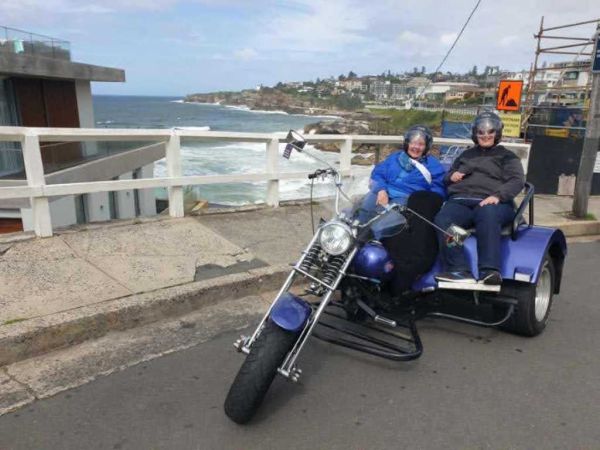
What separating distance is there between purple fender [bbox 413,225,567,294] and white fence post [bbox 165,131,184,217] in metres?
3.38

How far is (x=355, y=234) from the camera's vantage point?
3127 millimetres

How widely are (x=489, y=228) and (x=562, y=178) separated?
7.33 meters

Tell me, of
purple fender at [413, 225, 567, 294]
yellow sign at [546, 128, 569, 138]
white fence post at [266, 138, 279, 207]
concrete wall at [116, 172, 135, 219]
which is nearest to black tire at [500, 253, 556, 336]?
purple fender at [413, 225, 567, 294]

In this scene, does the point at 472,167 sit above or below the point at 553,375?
above

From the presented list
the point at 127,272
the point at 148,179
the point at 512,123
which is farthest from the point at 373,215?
the point at 512,123

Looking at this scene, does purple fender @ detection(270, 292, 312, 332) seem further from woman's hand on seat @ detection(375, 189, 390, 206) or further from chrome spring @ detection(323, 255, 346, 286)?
woman's hand on seat @ detection(375, 189, 390, 206)

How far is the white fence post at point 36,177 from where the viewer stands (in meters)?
4.98

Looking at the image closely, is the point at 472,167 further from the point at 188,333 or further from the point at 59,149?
the point at 59,149

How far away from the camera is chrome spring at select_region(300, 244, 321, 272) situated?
3.21 metres

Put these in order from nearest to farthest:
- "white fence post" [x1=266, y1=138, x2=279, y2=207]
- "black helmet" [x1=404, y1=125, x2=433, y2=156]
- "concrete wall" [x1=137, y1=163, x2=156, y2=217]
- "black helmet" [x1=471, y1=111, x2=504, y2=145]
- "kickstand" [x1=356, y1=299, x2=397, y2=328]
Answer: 1. "kickstand" [x1=356, y1=299, x2=397, y2=328]
2. "black helmet" [x1=404, y1=125, x2=433, y2=156]
3. "black helmet" [x1=471, y1=111, x2=504, y2=145]
4. "white fence post" [x1=266, y1=138, x2=279, y2=207]
5. "concrete wall" [x1=137, y1=163, x2=156, y2=217]

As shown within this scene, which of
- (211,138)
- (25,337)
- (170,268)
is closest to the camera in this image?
(25,337)

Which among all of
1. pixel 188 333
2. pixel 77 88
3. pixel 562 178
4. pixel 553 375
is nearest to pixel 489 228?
pixel 553 375

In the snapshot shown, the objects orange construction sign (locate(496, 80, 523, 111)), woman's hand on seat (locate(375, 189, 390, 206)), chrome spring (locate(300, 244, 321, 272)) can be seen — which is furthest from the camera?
orange construction sign (locate(496, 80, 523, 111))

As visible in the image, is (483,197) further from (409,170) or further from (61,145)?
(61,145)
